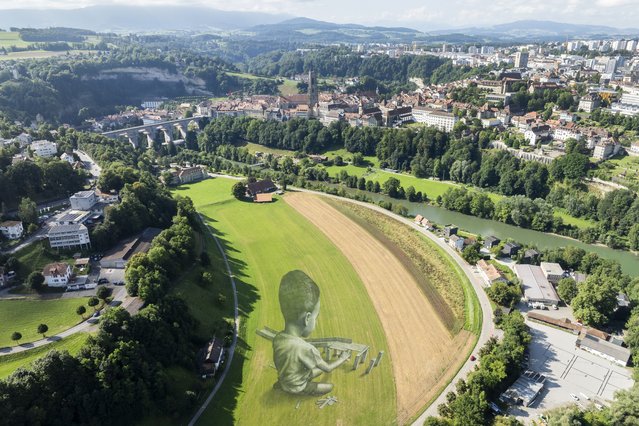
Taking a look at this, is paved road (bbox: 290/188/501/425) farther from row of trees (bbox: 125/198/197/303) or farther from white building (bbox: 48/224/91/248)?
white building (bbox: 48/224/91/248)

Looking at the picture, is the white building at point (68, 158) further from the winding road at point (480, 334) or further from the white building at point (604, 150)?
the white building at point (604, 150)

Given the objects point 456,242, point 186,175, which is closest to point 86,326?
point 456,242

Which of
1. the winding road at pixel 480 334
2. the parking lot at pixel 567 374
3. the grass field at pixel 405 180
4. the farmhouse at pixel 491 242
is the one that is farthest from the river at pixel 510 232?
the parking lot at pixel 567 374

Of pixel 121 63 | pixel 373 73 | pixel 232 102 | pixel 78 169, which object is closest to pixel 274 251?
pixel 78 169

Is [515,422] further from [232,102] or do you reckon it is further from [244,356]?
[232,102]

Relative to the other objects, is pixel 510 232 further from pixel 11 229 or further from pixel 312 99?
pixel 312 99

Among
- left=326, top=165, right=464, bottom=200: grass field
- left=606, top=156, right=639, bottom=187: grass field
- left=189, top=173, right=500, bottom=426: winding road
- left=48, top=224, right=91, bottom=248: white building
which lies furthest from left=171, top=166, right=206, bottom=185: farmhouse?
left=606, top=156, right=639, bottom=187: grass field

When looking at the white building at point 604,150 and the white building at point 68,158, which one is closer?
the white building at point 68,158
